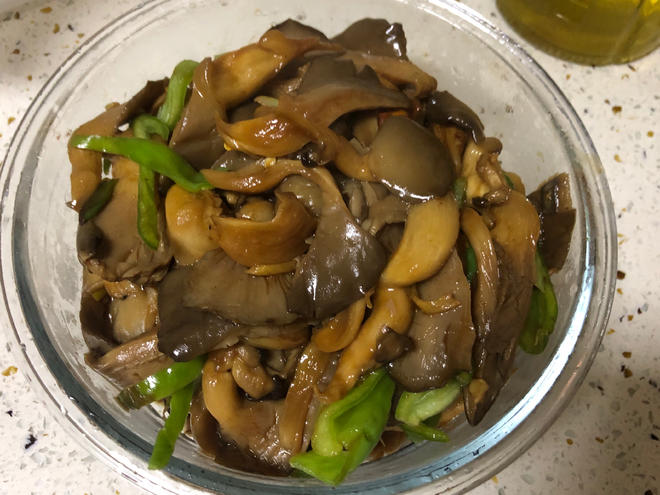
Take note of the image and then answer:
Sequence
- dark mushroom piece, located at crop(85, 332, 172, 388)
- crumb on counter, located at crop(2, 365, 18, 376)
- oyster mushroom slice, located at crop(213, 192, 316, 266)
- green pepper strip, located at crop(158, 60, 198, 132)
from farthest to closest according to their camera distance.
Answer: crumb on counter, located at crop(2, 365, 18, 376), green pepper strip, located at crop(158, 60, 198, 132), dark mushroom piece, located at crop(85, 332, 172, 388), oyster mushroom slice, located at crop(213, 192, 316, 266)

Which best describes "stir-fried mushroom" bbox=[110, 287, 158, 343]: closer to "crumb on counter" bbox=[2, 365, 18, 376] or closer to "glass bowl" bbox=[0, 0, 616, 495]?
"glass bowl" bbox=[0, 0, 616, 495]

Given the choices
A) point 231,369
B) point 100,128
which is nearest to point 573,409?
point 231,369

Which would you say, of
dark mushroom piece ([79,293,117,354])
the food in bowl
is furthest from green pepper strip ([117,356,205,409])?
dark mushroom piece ([79,293,117,354])

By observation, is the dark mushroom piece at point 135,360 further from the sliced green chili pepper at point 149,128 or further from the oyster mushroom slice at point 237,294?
the sliced green chili pepper at point 149,128

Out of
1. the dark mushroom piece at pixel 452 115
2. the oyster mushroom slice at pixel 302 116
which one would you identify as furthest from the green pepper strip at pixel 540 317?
the oyster mushroom slice at pixel 302 116

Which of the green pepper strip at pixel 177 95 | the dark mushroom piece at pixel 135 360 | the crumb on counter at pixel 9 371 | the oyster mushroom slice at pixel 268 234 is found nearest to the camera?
the oyster mushroom slice at pixel 268 234

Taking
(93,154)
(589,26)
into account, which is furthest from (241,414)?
(589,26)

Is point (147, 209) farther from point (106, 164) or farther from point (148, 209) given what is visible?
point (106, 164)
